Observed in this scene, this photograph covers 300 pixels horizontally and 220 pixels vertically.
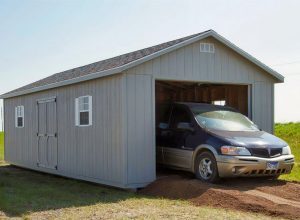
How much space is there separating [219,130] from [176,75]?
179cm

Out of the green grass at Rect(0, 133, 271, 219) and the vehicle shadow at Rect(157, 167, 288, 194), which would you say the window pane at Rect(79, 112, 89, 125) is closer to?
the green grass at Rect(0, 133, 271, 219)

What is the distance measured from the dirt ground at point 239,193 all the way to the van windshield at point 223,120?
4.38ft

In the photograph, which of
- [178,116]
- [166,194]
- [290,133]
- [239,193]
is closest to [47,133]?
[178,116]

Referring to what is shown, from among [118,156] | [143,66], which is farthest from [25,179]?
[143,66]

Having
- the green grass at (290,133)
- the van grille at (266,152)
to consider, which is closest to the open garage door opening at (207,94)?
the van grille at (266,152)

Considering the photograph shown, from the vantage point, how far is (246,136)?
1165 cm

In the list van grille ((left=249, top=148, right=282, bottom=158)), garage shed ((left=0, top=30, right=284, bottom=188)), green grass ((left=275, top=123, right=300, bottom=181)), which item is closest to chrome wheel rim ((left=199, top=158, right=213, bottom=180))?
van grille ((left=249, top=148, right=282, bottom=158))

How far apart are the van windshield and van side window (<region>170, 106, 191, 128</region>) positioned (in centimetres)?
26

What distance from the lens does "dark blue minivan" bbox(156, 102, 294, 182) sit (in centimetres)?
1098

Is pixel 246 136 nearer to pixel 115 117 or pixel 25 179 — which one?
pixel 115 117

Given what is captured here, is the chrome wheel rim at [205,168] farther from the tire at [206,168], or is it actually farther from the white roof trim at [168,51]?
the white roof trim at [168,51]

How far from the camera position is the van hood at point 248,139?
11128mm

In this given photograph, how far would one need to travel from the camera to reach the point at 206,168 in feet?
37.7

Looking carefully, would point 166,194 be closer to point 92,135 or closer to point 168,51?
point 92,135
